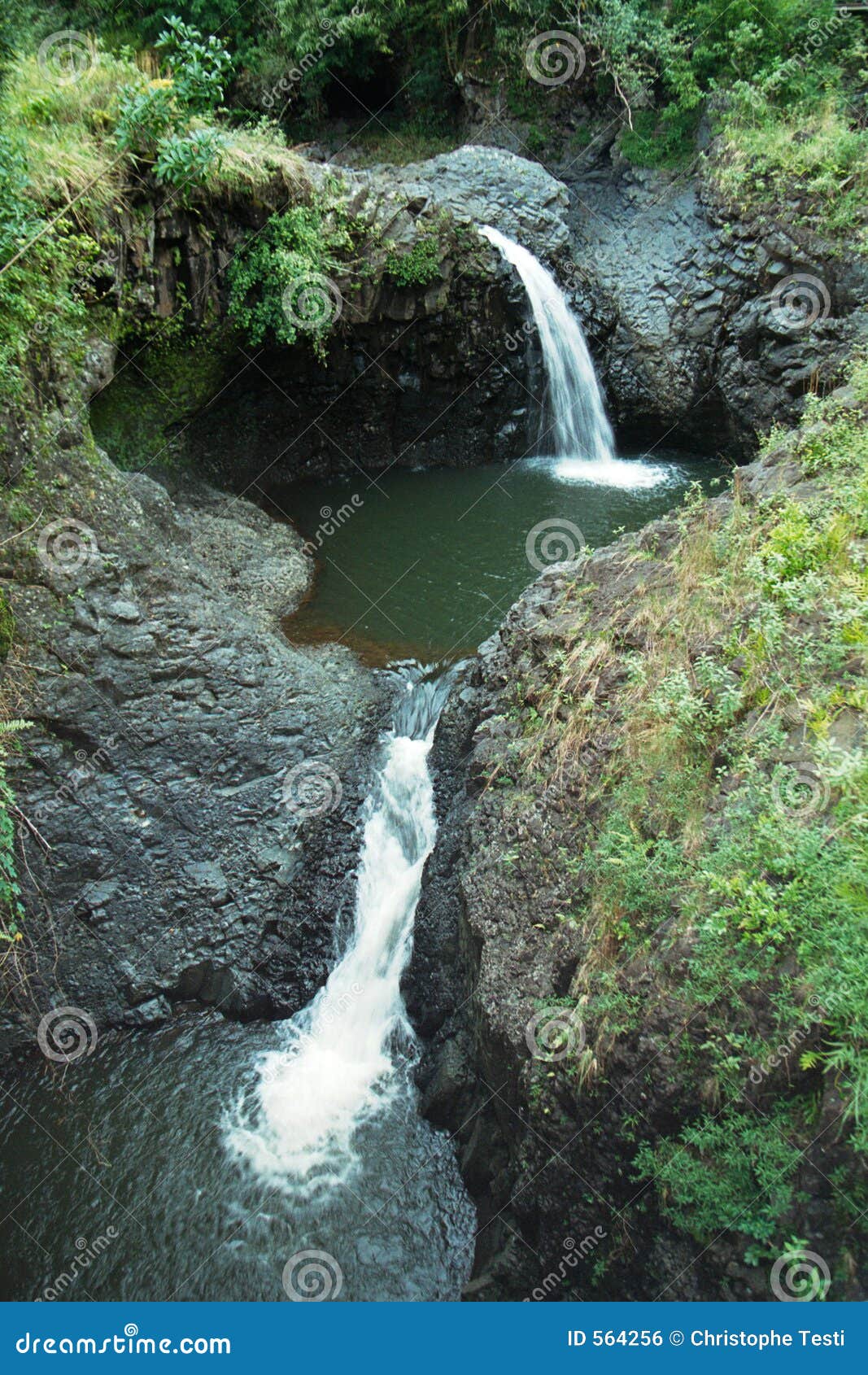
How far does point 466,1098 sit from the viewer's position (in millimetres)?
4859

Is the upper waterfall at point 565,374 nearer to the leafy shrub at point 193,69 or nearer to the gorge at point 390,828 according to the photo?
the gorge at point 390,828

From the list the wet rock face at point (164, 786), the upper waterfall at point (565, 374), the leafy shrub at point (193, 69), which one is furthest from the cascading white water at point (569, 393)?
the wet rock face at point (164, 786)

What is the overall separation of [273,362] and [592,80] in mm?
7821

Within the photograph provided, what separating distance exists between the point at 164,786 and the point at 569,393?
27.9ft

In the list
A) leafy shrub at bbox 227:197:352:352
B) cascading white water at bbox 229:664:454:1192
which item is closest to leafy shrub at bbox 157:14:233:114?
leafy shrub at bbox 227:197:352:352

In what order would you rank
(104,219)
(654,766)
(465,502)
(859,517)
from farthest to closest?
1. (465,502)
2. (104,219)
3. (859,517)
4. (654,766)

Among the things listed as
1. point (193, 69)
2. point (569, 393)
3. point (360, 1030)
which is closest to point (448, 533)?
point (569, 393)

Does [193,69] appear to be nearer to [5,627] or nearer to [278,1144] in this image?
[5,627]

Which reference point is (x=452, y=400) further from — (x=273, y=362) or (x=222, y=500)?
(x=222, y=500)

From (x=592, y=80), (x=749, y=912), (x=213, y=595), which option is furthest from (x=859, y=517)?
(x=592, y=80)

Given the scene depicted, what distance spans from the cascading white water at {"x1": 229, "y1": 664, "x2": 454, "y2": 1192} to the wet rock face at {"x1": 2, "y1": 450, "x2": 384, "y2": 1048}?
0.19m

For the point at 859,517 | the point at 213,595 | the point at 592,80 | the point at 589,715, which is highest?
the point at 592,80

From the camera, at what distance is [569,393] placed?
39.2 feet

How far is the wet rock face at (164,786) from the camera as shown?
18.6 feet
